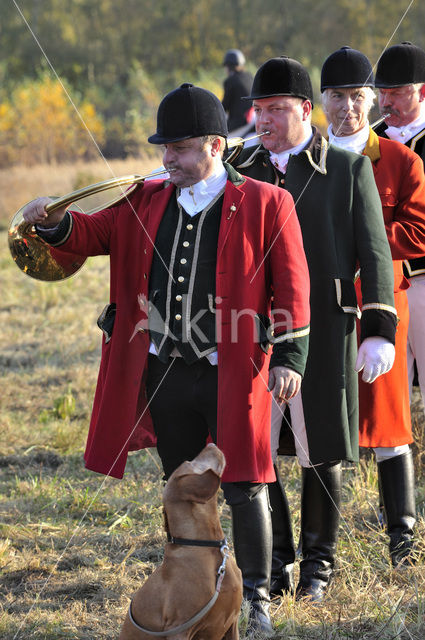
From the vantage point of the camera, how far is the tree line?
125 feet

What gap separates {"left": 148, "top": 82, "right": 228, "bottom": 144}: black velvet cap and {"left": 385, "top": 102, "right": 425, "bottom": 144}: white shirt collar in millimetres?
1500

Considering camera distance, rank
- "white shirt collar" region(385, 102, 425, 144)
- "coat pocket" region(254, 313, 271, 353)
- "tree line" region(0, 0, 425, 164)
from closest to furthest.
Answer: "coat pocket" region(254, 313, 271, 353), "white shirt collar" region(385, 102, 425, 144), "tree line" region(0, 0, 425, 164)

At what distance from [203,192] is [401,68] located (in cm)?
164

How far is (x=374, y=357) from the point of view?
3.43m

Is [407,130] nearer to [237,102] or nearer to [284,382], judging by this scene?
[284,382]

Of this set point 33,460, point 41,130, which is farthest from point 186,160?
point 41,130

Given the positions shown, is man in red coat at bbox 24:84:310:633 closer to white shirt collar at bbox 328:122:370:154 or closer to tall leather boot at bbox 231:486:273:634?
tall leather boot at bbox 231:486:273:634

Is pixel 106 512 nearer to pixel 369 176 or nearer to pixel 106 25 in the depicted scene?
pixel 369 176

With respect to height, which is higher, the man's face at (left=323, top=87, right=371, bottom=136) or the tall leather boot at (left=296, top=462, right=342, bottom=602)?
the man's face at (left=323, top=87, right=371, bottom=136)

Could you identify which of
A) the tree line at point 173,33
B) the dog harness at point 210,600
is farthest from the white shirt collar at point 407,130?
the tree line at point 173,33

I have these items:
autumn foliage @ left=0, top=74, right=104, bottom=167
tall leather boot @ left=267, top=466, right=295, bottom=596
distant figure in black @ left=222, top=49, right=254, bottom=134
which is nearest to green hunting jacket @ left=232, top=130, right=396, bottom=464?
tall leather boot @ left=267, top=466, right=295, bottom=596

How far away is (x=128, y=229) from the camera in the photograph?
3.38 meters

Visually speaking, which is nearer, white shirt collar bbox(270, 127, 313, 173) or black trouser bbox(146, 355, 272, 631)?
black trouser bbox(146, 355, 272, 631)

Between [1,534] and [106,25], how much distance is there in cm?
4469
